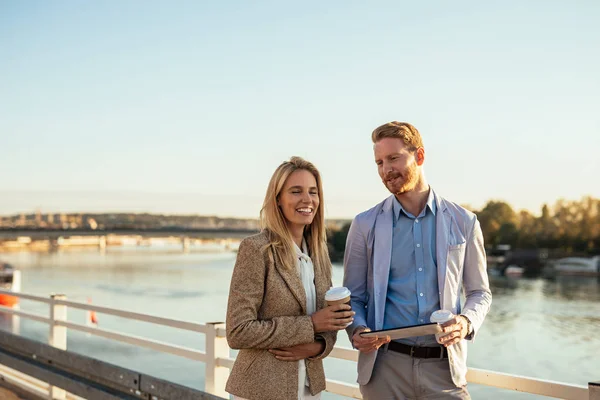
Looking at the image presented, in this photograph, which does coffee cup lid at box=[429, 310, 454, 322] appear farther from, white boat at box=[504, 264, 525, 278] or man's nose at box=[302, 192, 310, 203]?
white boat at box=[504, 264, 525, 278]

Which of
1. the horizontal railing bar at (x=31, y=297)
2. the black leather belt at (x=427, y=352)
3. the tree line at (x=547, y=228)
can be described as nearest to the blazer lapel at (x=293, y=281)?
the black leather belt at (x=427, y=352)

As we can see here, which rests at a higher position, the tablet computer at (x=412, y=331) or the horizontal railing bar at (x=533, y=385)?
the tablet computer at (x=412, y=331)

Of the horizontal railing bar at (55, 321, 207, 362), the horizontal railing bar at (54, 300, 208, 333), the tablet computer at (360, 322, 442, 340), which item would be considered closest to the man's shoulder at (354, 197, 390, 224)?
the tablet computer at (360, 322, 442, 340)

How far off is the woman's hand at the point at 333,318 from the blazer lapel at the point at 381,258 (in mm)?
197

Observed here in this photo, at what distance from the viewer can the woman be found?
2730mm

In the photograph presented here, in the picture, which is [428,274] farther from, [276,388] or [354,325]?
[276,388]

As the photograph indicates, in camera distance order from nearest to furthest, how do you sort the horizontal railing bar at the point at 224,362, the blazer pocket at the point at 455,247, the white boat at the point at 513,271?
the blazer pocket at the point at 455,247 → the horizontal railing bar at the point at 224,362 → the white boat at the point at 513,271

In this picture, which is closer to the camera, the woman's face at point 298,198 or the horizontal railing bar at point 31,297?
the woman's face at point 298,198

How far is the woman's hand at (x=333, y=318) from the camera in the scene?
8.84ft

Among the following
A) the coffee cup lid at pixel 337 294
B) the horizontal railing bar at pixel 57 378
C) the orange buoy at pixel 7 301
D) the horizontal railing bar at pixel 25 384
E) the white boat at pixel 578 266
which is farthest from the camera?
the white boat at pixel 578 266

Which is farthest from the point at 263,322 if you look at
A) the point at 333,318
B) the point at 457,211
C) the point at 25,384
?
the point at 25,384

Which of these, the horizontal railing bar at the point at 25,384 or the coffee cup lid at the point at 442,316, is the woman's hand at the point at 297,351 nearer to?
the coffee cup lid at the point at 442,316

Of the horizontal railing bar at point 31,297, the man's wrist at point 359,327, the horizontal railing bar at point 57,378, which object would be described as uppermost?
the man's wrist at point 359,327

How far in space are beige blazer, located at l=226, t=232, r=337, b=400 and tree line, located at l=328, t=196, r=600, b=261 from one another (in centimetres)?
9188
